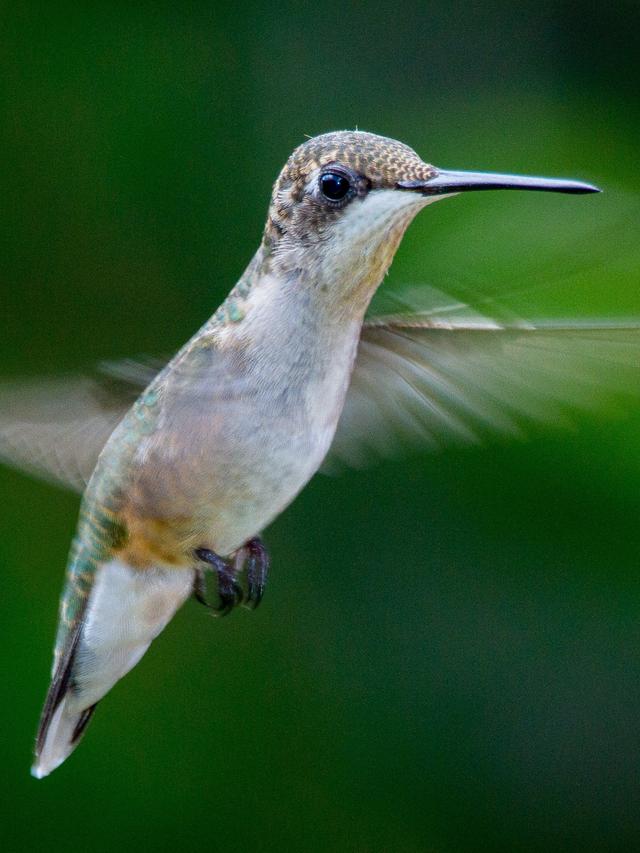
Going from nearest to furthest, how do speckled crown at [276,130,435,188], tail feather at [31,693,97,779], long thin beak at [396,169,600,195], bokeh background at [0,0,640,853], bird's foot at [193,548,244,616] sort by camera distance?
long thin beak at [396,169,600,195], speckled crown at [276,130,435,188], bird's foot at [193,548,244,616], tail feather at [31,693,97,779], bokeh background at [0,0,640,853]

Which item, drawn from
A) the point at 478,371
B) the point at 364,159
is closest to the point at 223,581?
the point at 478,371

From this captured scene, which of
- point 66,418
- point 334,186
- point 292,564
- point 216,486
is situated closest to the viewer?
point 334,186

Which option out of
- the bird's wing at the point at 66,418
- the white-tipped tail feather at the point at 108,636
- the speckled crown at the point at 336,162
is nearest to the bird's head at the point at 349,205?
the speckled crown at the point at 336,162

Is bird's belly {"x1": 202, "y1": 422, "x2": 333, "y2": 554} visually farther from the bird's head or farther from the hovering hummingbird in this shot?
the bird's head

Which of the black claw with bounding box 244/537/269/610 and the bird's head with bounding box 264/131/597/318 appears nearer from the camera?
the bird's head with bounding box 264/131/597/318

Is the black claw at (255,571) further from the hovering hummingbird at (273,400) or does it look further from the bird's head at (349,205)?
the bird's head at (349,205)

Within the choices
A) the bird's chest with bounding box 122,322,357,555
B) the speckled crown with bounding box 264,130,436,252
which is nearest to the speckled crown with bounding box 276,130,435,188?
the speckled crown with bounding box 264,130,436,252

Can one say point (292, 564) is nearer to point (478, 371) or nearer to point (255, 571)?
point (255, 571)
